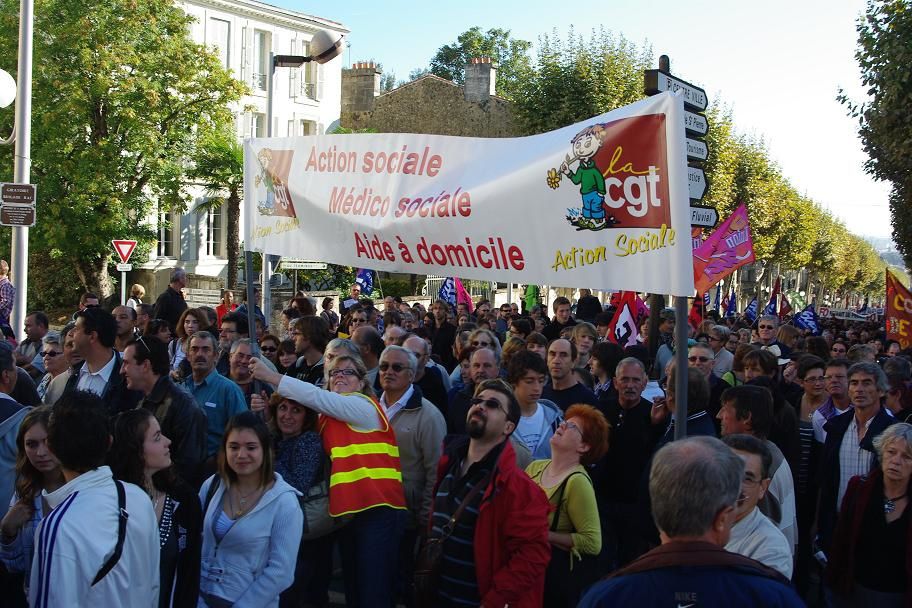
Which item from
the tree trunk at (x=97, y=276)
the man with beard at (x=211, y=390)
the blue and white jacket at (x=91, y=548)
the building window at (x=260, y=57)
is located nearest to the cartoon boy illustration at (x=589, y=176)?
the blue and white jacket at (x=91, y=548)

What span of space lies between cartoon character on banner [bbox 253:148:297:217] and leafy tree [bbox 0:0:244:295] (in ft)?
70.9

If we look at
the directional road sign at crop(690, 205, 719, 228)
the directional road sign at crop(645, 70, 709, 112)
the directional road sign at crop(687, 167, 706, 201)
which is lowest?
the directional road sign at crop(690, 205, 719, 228)

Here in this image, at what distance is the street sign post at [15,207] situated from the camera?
36.7 ft

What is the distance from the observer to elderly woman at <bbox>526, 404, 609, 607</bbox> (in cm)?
444

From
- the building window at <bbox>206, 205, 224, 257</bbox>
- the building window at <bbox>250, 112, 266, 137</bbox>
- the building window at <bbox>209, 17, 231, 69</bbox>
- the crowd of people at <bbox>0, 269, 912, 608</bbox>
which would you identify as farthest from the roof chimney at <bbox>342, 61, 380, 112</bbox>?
the crowd of people at <bbox>0, 269, 912, 608</bbox>

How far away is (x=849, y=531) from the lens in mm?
4785

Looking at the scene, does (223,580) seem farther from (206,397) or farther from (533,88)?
(533,88)

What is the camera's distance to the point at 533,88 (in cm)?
3192

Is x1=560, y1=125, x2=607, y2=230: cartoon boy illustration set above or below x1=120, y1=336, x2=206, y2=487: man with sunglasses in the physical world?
above

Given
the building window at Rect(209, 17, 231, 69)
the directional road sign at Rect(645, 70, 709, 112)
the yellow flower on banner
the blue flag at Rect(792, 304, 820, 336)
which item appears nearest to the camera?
the directional road sign at Rect(645, 70, 709, 112)

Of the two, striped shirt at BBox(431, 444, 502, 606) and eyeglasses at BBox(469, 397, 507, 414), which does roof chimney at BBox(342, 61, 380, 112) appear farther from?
striped shirt at BBox(431, 444, 502, 606)

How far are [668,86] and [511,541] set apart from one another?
2.09 metres

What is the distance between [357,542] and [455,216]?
1794 millimetres

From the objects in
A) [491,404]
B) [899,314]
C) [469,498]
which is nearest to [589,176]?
[491,404]
